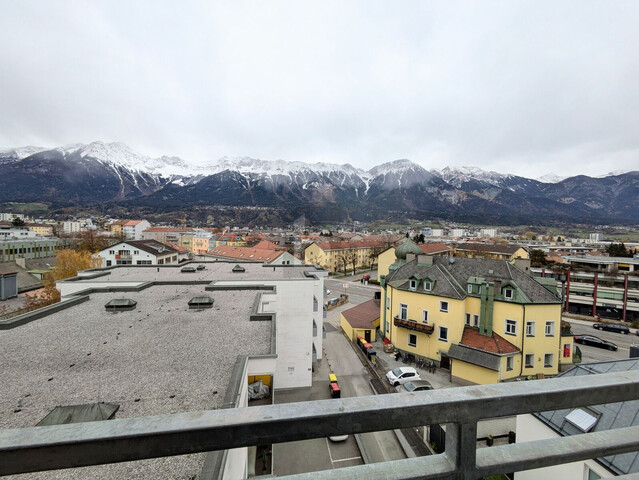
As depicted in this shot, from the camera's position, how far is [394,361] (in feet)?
76.0

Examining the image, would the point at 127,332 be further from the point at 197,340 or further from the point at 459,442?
the point at 459,442

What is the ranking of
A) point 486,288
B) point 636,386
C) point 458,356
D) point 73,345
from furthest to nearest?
point 486,288 → point 458,356 → point 73,345 → point 636,386

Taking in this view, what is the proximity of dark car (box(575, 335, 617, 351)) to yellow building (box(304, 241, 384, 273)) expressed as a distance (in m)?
41.7

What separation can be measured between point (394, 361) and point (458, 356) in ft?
17.4

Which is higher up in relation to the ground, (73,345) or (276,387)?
(73,345)

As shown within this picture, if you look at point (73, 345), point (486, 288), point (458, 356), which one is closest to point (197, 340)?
point (73, 345)

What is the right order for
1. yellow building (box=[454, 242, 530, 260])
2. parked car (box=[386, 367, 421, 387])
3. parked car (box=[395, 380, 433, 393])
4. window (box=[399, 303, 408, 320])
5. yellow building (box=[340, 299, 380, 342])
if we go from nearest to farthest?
1. parked car (box=[395, 380, 433, 393])
2. parked car (box=[386, 367, 421, 387])
3. window (box=[399, 303, 408, 320])
4. yellow building (box=[340, 299, 380, 342])
5. yellow building (box=[454, 242, 530, 260])

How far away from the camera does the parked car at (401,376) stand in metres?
19.1

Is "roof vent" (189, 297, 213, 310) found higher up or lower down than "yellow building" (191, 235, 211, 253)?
higher up

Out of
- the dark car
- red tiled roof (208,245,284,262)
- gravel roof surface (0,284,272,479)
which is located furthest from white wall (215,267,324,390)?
the dark car

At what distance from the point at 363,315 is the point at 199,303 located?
1916 centimetres

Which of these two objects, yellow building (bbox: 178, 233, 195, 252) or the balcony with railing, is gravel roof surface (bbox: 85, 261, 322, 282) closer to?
the balcony with railing

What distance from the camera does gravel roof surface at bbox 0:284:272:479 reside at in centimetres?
587

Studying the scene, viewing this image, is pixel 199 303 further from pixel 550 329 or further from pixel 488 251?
pixel 488 251
